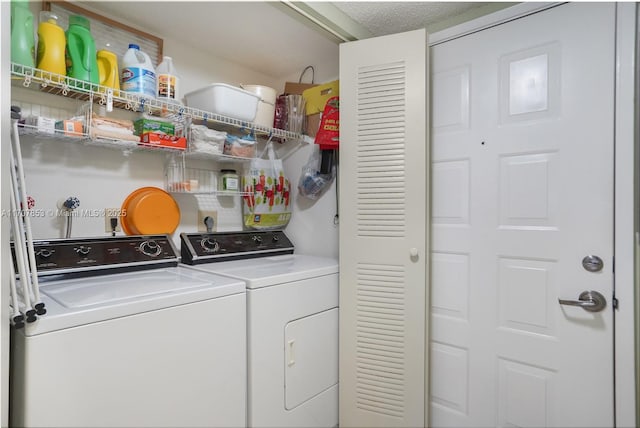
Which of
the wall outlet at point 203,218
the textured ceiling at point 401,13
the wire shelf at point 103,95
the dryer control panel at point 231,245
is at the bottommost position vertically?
the dryer control panel at point 231,245

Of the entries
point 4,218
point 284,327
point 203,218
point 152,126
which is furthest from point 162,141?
point 284,327

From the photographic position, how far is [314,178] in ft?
7.61

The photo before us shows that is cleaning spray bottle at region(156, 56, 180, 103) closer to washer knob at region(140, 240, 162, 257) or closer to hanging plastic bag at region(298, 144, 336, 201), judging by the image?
washer knob at region(140, 240, 162, 257)

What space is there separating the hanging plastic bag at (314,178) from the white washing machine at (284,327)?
1.54 ft

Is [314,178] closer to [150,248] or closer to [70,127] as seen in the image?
[150,248]

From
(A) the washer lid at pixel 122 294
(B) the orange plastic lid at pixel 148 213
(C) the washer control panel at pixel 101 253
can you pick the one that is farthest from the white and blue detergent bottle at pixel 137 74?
(A) the washer lid at pixel 122 294

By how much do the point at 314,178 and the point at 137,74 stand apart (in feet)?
3.80

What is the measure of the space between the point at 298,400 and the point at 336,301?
558mm

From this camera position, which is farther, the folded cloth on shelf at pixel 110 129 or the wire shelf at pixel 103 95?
the folded cloth on shelf at pixel 110 129

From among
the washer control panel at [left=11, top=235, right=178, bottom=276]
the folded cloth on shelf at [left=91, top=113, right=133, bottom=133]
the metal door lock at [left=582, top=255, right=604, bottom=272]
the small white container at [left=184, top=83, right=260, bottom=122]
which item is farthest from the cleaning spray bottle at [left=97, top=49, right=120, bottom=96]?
the metal door lock at [left=582, top=255, right=604, bottom=272]

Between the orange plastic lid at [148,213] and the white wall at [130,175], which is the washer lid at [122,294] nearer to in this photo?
the orange plastic lid at [148,213]

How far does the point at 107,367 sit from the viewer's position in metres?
1.15

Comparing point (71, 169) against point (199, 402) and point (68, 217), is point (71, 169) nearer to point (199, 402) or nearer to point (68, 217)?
point (68, 217)

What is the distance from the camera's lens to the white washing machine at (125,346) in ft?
3.43
